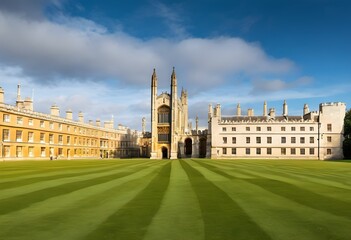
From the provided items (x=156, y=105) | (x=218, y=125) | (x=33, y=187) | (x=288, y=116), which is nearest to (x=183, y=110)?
(x=156, y=105)

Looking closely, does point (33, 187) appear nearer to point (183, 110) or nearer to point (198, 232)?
point (198, 232)

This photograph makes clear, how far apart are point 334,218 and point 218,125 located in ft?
236

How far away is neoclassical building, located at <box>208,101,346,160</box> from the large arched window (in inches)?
544

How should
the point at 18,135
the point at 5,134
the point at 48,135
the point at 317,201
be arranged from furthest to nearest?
the point at 48,135, the point at 18,135, the point at 5,134, the point at 317,201

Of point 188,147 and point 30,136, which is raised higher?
point 30,136

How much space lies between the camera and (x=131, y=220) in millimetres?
7293

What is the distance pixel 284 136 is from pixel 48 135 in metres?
53.7

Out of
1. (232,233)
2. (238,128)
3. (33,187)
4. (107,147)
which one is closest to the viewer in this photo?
(232,233)

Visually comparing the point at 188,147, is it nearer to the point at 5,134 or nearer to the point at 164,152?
the point at 164,152

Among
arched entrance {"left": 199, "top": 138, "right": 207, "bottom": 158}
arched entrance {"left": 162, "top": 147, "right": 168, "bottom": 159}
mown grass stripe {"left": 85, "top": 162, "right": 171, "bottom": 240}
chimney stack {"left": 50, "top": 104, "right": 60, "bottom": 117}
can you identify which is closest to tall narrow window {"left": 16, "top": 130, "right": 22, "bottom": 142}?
chimney stack {"left": 50, "top": 104, "right": 60, "bottom": 117}

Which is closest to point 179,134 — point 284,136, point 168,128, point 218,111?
point 168,128

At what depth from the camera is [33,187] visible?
12.8m

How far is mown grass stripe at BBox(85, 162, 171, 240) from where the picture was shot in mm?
6156

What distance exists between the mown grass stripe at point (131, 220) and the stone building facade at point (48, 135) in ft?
161
